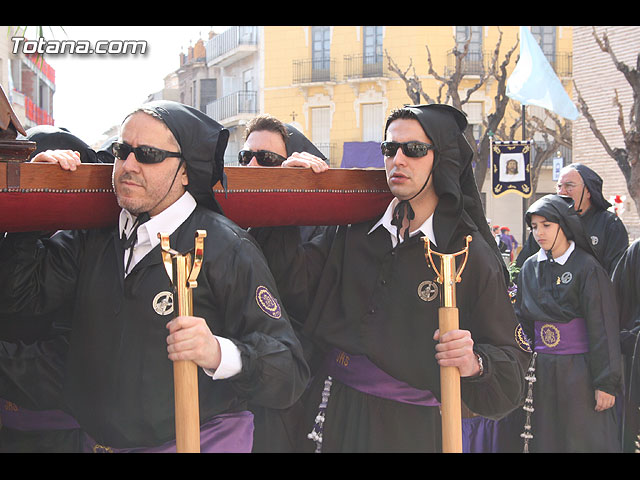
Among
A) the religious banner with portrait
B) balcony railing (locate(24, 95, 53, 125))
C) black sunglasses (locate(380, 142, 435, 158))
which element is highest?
balcony railing (locate(24, 95, 53, 125))

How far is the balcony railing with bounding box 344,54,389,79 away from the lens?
114 ft

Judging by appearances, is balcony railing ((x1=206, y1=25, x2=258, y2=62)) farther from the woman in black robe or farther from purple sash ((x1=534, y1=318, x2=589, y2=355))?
purple sash ((x1=534, y1=318, x2=589, y2=355))

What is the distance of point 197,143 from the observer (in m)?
3.16

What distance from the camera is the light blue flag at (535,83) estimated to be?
15760 millimetres

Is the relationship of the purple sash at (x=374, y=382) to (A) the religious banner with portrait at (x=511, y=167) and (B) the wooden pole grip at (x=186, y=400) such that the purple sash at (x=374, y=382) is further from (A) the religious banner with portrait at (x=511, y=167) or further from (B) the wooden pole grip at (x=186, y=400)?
(A) the religious banner with portrait at (x=511, y=167)

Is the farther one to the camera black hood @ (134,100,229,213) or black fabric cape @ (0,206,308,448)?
black hood @ (134,100,229,213)

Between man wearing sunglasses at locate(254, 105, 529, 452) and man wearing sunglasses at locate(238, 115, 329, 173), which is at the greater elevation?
man wearing sunglasses at locate(238, 115, 329, 173)

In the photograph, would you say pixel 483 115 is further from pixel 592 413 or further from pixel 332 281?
pixel 332 281

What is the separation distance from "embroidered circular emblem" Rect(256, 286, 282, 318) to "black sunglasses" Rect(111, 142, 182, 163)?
1.96ft

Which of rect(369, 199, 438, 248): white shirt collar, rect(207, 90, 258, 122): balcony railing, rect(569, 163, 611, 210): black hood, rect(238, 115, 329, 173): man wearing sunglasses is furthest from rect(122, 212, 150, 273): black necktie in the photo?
rect(207, 90, 258, 122): balcony railing

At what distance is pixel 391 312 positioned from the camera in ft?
12.0

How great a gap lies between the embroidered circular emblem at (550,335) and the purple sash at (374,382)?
2.79m

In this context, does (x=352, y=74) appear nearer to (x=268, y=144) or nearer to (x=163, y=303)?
(x=268, y=144)

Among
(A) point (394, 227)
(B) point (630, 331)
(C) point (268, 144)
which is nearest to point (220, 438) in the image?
(A) point (394, 227)
